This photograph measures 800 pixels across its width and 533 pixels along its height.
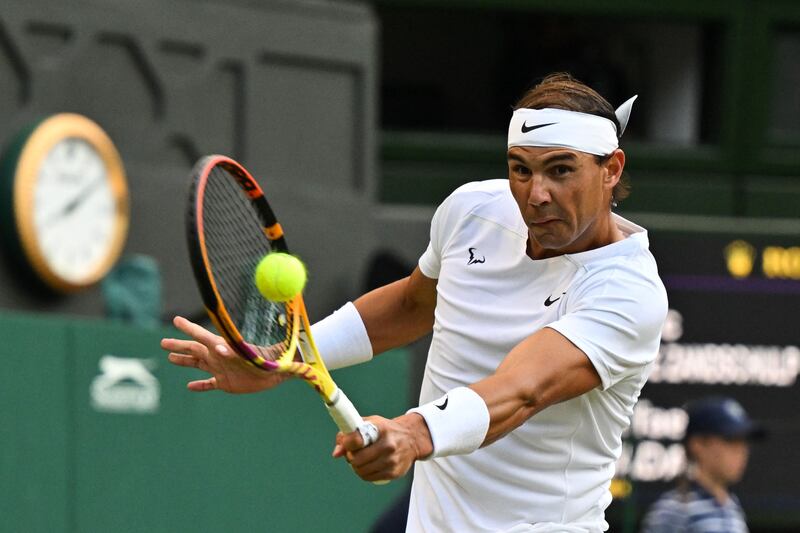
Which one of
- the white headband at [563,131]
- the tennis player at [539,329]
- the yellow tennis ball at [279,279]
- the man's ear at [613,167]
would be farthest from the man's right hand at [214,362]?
the man's ear at [613,167]

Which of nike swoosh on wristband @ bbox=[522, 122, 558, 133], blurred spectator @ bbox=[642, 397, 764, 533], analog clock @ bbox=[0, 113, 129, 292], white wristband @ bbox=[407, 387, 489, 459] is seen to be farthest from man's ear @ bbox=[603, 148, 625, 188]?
analog clock @ bbox=[0, 113, 129, 292]

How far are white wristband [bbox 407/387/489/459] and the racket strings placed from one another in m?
0.42

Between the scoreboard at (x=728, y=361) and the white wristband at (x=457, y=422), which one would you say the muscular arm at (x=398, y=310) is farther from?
the scoreboard at (x=728, y=361)

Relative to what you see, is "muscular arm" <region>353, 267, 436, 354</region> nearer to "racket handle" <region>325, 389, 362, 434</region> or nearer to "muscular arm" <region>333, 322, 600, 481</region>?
"muscular arm" <region>333, 322, 600, 481</region>

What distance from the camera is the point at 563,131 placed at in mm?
4332

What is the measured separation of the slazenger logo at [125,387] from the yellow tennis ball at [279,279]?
389 centimetres

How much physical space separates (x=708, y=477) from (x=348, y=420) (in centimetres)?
397

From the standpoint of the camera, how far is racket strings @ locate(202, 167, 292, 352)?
4.24 m

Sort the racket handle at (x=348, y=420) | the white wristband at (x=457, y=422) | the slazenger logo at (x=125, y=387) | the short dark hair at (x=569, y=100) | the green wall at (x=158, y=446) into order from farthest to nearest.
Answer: the slazenger logo at (x=125, y=387) < the green wall at (x=158, y=446) < the short dark hair at (x=569, y=100) < the white wristband at (x=457, y=422) < the racket handle at (x=348, y=420)

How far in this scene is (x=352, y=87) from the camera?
11297 mm

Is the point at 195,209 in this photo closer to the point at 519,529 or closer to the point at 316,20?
the point at 519,529

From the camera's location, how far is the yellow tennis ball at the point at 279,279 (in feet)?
13.1

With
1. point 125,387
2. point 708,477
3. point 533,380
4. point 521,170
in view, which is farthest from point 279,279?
point 125,387

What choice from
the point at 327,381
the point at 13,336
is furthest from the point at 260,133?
the point at 327,381
